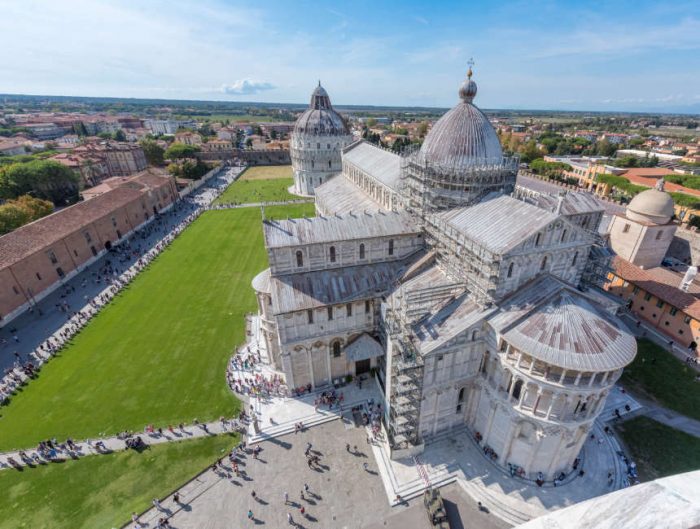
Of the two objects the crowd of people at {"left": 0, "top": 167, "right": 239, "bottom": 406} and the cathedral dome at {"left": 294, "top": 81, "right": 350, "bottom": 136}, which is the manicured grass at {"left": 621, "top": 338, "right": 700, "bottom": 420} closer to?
the crowd of people at {"left": 0, "top": 167, "right": 239, "bottom": 406}

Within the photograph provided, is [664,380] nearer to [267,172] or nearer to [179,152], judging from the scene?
[267,172]

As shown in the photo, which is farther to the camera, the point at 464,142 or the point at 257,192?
the point at 257,192

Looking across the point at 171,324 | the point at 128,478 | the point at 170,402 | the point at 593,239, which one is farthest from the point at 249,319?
the point at 593,239

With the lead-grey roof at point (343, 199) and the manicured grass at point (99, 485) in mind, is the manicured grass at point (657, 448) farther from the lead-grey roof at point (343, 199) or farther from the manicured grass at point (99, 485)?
the lead-grey roof at point (343, 199)

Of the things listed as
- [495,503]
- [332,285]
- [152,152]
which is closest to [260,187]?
[152,152]

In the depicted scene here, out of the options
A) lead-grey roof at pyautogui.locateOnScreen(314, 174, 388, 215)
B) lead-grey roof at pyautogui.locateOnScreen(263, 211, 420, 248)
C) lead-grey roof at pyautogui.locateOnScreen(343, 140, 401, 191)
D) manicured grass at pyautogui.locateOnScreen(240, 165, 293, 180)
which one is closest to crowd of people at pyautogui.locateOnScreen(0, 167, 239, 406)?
manicured grass at pyautogui.locateOnScreen(240, 165, 293, 180)

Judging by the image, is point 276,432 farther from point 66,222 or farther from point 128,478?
point 66,222

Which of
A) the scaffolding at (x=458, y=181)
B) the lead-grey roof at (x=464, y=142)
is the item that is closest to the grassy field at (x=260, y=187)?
the scaffolding at (x=458, y=181)
